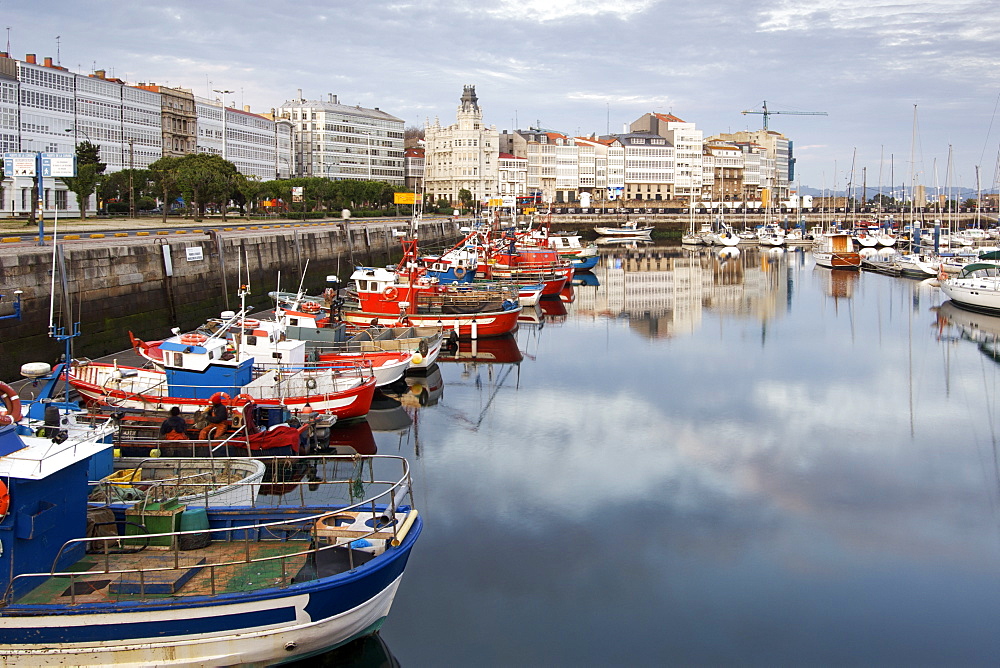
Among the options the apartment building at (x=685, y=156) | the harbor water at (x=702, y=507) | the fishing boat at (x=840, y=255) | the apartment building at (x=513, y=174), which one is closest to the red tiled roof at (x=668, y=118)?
the apartment building at (x=685, y=156)

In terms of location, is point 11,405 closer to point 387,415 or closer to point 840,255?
point 387,415

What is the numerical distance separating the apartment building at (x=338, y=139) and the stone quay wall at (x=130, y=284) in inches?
3382

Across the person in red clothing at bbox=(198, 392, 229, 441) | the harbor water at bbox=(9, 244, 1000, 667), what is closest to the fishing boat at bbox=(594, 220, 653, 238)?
the harbor water at bbox=(9, 244, 1000, 667)

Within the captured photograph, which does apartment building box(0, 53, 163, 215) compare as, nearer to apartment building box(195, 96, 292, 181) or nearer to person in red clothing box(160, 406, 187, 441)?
apartment building box(195, 96, 292, 181)

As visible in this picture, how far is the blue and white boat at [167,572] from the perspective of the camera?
34.6 feet

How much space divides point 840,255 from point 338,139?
81247 millimetres

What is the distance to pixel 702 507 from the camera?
725 inches

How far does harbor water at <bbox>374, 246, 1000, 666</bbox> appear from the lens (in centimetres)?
1343

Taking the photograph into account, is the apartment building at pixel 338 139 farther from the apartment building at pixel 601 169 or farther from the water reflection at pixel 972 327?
the water reflection at pixel 972 327

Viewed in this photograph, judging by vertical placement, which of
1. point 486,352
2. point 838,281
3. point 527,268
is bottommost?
point 486,352

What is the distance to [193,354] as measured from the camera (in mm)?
21203

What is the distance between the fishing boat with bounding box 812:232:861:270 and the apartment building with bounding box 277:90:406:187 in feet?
225

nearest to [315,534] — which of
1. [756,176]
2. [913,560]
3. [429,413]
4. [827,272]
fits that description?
[913,560]

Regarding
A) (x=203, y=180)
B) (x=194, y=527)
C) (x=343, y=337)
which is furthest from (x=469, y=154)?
(x=194, y=527)
